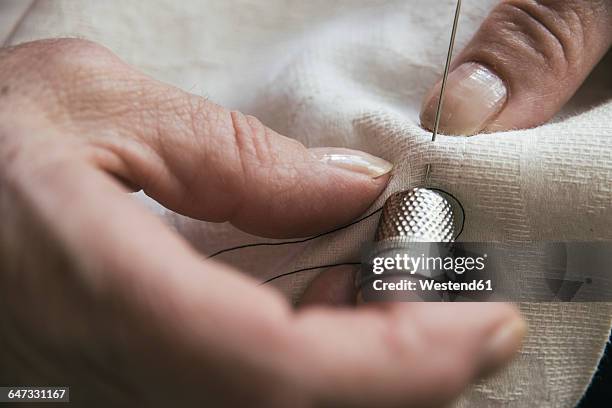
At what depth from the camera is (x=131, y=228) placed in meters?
0.40

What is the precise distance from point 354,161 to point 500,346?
247mm

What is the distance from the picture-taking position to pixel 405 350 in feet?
1.26

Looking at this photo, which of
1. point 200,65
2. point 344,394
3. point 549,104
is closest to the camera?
point 344,394

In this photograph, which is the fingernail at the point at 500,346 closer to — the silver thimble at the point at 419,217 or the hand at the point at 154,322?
the hand at the point at 154,322

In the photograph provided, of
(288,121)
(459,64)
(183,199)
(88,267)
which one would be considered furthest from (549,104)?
(88,267)

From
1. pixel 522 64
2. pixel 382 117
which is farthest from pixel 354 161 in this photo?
pixel 522 64

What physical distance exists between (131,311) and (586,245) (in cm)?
39

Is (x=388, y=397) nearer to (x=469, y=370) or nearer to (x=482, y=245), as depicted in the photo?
(x=469, y=370)

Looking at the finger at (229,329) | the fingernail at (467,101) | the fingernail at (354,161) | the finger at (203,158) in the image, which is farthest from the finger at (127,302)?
the fingernail at (467,101)

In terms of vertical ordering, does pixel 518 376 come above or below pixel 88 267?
below

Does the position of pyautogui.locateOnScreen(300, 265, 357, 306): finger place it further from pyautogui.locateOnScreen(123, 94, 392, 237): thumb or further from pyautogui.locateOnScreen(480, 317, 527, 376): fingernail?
pyautogui.locateOnScreen(480, 317, 527, 376): fingernail

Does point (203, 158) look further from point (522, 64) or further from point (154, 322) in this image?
point (522, 64)

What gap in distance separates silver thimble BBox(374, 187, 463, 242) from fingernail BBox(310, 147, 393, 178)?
0.04m

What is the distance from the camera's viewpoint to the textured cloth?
22.0 inches
